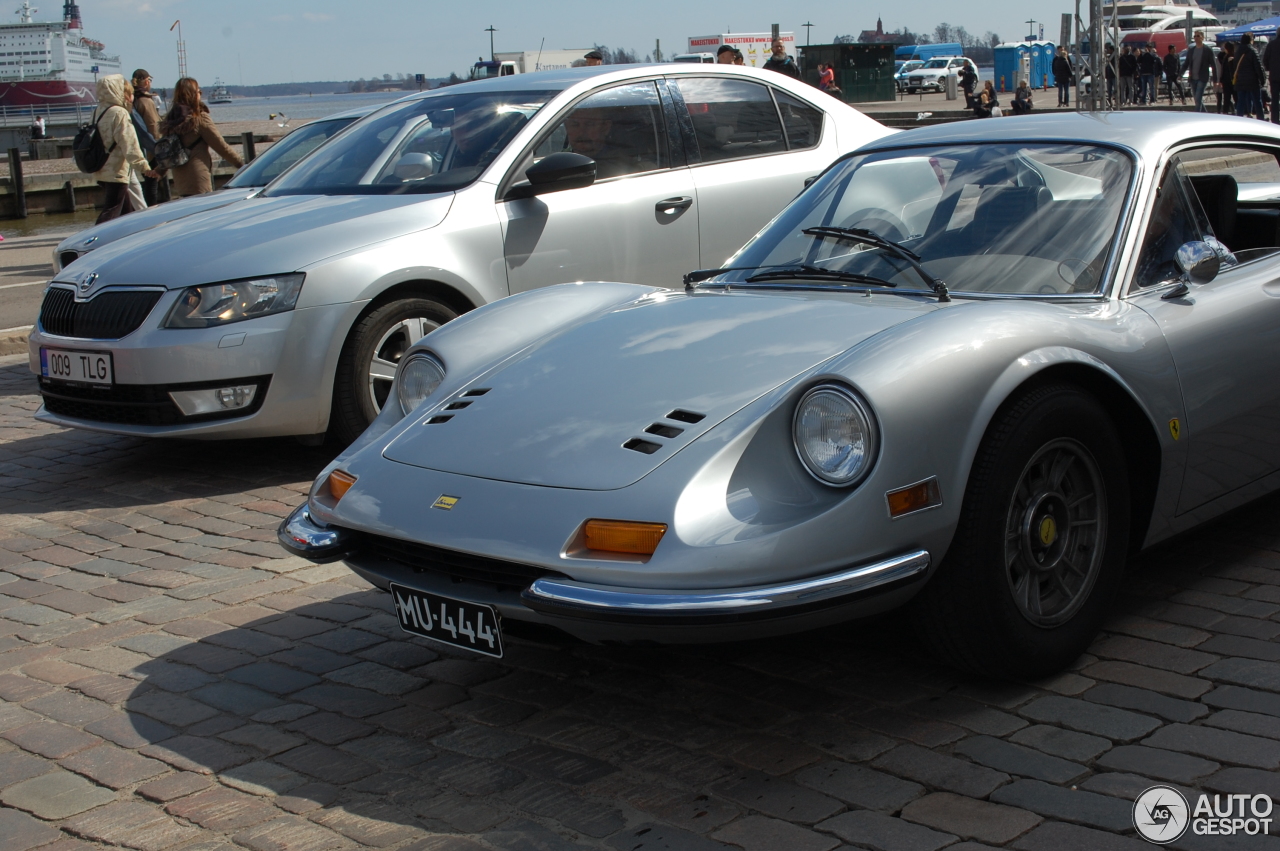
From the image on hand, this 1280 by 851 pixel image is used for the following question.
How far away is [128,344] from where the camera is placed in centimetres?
544

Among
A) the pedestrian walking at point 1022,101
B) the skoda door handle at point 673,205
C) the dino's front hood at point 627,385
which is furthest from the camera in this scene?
the pedestrian walking at point 1022,101

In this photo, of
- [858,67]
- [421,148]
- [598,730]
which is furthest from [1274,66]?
[858,67]

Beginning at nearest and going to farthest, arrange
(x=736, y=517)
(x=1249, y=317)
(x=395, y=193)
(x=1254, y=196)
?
(x=736, y=517), (x=1249, y=317), (x=1254, y=196), (x=395, y=193)

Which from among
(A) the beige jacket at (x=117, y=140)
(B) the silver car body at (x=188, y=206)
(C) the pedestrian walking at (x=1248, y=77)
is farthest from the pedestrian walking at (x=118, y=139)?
(C) the pedestrian walking at (x=1248, y=77)

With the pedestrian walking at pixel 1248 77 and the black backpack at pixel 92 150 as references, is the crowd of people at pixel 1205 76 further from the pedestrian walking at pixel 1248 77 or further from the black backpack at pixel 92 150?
the black backpack at pixel 92 150

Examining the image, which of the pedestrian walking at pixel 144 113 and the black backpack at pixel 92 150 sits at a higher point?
the pedestrian walking at pixel 144 113

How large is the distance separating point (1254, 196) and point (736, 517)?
356 cm

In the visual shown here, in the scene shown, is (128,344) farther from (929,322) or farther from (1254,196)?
(1254,196)

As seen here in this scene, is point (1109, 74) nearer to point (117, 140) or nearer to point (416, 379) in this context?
point (117, 140)

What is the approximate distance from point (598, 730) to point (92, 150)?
32.7ft

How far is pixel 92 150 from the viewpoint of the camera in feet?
36.9

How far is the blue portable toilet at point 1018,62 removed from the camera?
45625mm

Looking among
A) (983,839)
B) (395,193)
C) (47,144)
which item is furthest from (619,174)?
(47,144)

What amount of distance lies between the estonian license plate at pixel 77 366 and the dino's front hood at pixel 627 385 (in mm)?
2584
